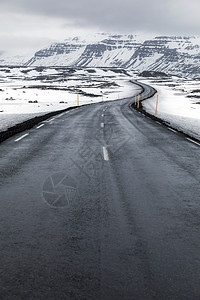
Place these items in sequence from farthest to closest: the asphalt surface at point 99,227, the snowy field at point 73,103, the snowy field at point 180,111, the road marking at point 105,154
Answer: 1. the snowy field at point 73,103
2. the snowy field at point 180,111
3. the road marking at point 105,154
4. the asphalt surface at point 99,227

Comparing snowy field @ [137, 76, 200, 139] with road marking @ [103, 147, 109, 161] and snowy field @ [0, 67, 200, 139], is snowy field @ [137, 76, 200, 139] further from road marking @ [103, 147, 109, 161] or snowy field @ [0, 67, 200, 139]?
road marking @ [103, 147, 109, 161]

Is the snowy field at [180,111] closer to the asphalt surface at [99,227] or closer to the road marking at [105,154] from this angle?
the road marking at [105,154]

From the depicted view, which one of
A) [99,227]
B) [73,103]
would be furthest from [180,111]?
[99,227]

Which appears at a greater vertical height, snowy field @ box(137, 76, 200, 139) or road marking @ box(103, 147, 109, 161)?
road marking @ box(103, 147, 109, 161)

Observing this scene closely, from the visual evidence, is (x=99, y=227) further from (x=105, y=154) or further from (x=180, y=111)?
(x=180, y=111)

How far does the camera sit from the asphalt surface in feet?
10.9

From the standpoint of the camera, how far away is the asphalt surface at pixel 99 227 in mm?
3312

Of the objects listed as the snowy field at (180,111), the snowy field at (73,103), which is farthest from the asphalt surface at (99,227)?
the snowy field at (73,103)

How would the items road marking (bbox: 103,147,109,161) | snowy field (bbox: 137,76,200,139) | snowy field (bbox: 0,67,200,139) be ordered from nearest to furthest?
road marking (bbox: 103,147,109,161), snowy field (bbox: 137,76,200,139), snowy field (bbox: 0,67,200,139)

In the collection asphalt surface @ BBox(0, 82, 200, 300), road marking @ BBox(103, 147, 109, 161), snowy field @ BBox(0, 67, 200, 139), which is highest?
asphalt surface @ BBox(0, 82, 200, 300)

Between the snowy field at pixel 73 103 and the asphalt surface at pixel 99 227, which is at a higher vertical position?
the asphalt surface at pixel 99 227

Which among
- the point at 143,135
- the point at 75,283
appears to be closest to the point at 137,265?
the point at 75,283

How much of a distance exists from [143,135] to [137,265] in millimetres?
11153

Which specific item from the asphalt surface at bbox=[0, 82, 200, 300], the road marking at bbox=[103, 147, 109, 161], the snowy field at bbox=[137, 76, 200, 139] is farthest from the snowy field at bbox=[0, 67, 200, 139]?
the asphalt surface at bbox=[0, 82, 200, 300]
